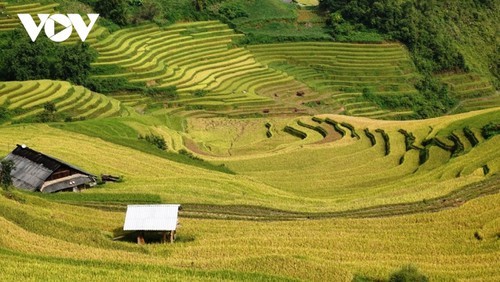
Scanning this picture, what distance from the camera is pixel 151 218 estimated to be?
18.5 meters

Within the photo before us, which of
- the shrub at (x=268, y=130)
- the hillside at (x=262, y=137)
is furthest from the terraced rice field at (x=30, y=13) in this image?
the shrub at (x=268, y=130)

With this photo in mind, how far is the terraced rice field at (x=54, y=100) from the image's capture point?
41.7 m

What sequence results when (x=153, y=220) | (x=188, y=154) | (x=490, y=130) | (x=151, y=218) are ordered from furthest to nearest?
(x=188, y=154), (x=490, y=130), (x=151, y=218), (x=153, y=220)

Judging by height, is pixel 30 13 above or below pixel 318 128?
above

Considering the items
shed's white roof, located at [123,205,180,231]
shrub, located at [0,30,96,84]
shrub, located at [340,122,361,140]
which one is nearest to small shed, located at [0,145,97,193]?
shed's white roof, located at [123,205,180,231]

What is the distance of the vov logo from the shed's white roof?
4068cm

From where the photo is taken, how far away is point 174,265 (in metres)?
15.6

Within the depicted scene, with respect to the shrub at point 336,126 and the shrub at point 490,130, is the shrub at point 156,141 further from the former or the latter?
the shrub at point 490,130

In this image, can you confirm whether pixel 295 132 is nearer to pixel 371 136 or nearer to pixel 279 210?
pixel 371 136

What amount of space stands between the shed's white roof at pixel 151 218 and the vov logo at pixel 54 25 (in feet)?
133

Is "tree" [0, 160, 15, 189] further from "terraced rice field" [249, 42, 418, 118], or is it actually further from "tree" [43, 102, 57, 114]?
"terraced rice field" [249, 42, 418, 118]

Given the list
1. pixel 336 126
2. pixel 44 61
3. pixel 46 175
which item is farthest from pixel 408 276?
pixel 44 61

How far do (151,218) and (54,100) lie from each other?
27554 millimetres

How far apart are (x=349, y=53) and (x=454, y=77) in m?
11.8
